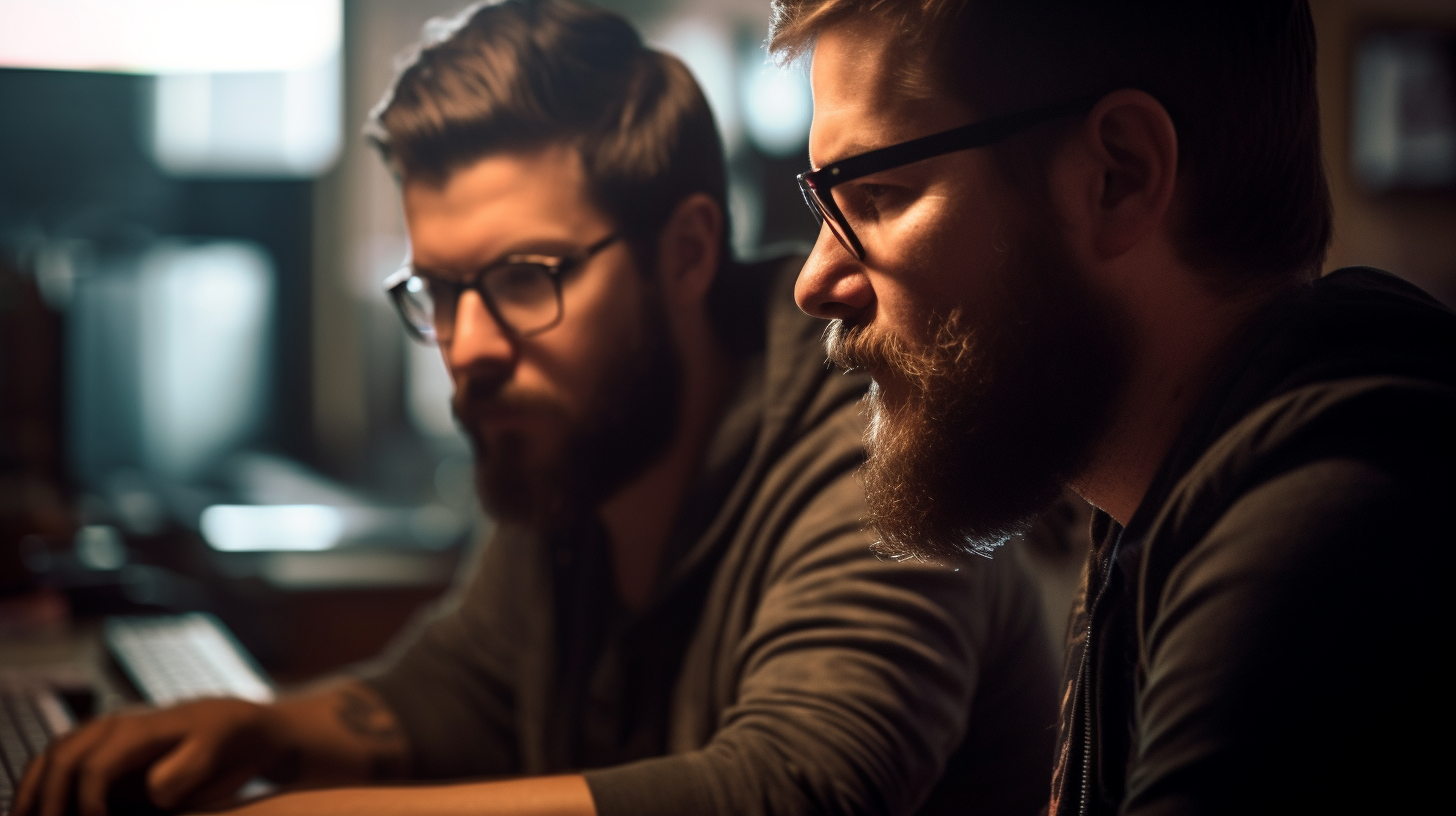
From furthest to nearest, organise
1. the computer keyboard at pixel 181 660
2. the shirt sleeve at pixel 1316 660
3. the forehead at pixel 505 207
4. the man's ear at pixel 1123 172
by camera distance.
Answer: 1. the computer keyboard at pixel 181 660
2. the forehead at pixel 505 207
3. the man's ear at pixel 1123 172
4. the shirt sleeve at pixel 1316 660

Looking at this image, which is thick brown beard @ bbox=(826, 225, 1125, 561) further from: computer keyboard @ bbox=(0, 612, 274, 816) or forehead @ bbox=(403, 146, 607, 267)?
computer keyboard @ bbox=(0, 612, 274, 816)

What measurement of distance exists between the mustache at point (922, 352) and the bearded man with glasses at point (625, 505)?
0.24 metres

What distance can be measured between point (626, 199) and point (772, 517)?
13.1 inches

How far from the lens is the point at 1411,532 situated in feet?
1.71

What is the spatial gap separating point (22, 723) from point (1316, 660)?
120cm

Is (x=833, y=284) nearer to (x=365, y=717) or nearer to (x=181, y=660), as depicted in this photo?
(x=365, y=717)

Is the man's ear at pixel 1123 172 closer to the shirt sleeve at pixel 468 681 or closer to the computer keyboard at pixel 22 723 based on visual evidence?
the shirt sleeve at pixel 468 681

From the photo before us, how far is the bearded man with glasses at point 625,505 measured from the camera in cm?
90

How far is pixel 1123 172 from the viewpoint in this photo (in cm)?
65

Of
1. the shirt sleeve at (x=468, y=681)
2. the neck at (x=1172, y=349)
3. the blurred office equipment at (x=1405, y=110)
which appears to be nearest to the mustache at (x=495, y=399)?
the shirt sleeve at (x=468, y=681)

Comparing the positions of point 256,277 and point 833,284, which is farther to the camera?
point 256,277

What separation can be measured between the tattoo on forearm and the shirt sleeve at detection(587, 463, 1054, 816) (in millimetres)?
466

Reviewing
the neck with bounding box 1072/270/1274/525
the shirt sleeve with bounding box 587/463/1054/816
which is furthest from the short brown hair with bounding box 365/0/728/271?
the neck with bounding box 1072/270/1274/525

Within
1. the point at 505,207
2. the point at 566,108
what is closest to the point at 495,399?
the point at 505,207
